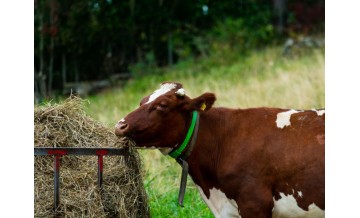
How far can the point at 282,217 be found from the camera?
428cm

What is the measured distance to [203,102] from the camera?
4422 mm

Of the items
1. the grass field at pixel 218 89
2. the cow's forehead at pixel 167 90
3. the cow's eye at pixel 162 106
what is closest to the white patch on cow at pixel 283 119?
the cow's forehead at pixel 167 90

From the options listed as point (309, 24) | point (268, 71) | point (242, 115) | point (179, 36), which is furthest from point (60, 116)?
point (309, 24)

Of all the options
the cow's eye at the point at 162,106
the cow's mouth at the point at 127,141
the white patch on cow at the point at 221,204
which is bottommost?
the white patch on cow at the point at 221,204

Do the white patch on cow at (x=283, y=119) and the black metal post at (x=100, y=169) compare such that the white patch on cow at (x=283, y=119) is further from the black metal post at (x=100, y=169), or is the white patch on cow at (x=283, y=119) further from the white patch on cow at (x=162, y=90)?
the black metal post at (x=100, y=169)

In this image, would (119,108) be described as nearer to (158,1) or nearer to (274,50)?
(274,50)

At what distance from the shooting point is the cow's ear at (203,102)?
4398mm

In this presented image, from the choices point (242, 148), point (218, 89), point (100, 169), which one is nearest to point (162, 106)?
point (242, 148)

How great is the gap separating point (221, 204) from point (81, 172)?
117cm

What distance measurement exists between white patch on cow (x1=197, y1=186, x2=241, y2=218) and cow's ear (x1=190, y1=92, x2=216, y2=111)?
589 mm

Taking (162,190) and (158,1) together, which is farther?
(158,1)

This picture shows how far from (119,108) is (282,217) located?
921cm

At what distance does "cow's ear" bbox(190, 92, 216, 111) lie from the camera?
14.4 feet

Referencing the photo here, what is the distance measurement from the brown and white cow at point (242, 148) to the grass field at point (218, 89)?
1.33 meters
